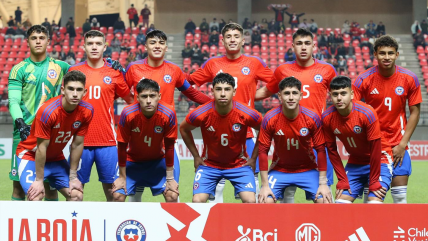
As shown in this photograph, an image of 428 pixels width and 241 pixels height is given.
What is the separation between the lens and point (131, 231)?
13.0 feet

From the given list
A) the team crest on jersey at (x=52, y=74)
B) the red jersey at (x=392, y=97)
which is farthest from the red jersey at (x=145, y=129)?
the red jersey at (x=392, y=97)

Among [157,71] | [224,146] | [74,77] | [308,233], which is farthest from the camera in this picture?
[157,71]

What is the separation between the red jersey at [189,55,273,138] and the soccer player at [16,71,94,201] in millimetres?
1617

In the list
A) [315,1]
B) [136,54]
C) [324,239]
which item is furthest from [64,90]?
[315,1]

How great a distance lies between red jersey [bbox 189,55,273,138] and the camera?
19.0 feet

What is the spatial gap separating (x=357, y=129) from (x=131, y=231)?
2481mm

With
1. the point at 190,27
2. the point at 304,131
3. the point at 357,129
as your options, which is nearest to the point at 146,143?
the point at 304,131

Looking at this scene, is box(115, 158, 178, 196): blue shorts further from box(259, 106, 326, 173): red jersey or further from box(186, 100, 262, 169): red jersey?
box(259, 106, 326, 173): red jersey

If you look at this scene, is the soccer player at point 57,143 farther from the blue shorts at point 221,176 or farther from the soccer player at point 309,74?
the soccer player at point 309,74

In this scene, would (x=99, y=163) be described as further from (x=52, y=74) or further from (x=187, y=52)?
(x=187, y=52)

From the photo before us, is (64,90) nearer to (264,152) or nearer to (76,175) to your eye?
(76,175)

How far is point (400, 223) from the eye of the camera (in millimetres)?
3934

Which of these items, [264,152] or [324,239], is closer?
[324,239]

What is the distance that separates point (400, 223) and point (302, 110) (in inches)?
63.8
